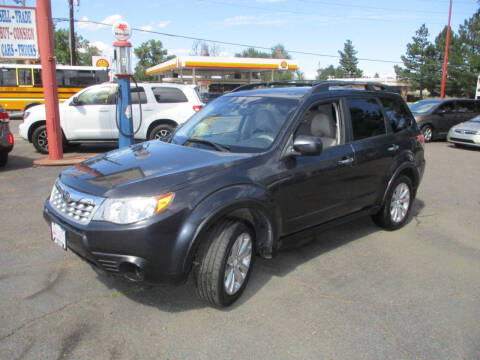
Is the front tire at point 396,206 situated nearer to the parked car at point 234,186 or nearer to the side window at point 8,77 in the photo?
the parked car at point 234,186

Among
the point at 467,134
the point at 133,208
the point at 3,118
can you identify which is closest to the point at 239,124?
the point at 133,208

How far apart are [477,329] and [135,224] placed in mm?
2593

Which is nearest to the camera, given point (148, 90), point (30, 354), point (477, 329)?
point (30, 354)

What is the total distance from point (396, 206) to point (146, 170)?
334cm

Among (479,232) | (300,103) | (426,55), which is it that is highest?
(426,55)

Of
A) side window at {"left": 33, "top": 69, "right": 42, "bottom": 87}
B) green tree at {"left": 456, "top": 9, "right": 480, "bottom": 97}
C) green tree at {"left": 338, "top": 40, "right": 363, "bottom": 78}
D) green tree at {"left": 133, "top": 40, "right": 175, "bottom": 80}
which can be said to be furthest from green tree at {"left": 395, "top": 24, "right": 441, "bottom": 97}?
side window at {"left": 33, "top": 69, "right": 42, "bottom": 87}

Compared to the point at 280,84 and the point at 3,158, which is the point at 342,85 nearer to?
the point at 280,84

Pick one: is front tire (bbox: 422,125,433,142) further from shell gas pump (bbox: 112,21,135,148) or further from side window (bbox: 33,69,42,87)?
side window (bbox: 33,69,42,87)

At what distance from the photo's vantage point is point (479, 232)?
212 inches

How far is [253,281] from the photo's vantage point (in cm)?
383

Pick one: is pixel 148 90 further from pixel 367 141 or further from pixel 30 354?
pixel 30 354

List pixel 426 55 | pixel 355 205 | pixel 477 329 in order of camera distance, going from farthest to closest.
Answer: pixel 426 55 → pixel 355 205 → pixel 477 329

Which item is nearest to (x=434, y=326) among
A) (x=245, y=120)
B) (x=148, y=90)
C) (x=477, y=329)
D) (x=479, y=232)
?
(x=477, y=329)

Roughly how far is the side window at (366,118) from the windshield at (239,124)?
2.84ft
